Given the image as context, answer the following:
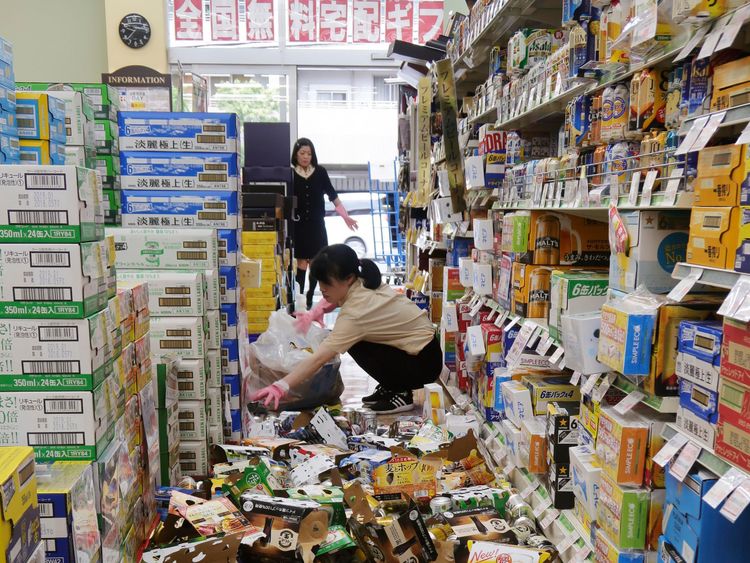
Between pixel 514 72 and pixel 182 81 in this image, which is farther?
pixel 182 81

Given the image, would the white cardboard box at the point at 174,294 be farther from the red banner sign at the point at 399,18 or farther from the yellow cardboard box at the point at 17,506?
the red banner sign at the point at 399,18

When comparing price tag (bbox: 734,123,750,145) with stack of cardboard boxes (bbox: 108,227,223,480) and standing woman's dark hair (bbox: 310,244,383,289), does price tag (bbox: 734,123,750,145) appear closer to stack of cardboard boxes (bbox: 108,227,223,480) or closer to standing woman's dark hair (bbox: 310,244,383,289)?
stack of cardboard boxes (bbox: 108,227,223,480)

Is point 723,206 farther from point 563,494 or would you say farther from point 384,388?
point 384,388

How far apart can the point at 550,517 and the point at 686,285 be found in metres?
1.09

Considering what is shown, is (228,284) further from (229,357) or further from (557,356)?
(557,356)

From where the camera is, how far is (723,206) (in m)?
1.33

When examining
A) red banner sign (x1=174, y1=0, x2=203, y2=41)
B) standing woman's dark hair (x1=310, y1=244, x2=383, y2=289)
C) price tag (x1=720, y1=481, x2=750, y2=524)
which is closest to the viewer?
price tag (x1=720, y1=481, x2=750, y2=524)

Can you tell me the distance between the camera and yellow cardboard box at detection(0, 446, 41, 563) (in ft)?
3.20

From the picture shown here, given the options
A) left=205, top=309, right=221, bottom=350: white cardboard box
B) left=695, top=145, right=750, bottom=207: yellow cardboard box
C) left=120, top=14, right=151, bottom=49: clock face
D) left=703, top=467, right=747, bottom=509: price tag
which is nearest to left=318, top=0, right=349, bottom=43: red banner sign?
Result: left=120, top=14, right=151, bottom=49: clock face

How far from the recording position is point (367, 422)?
359 cm

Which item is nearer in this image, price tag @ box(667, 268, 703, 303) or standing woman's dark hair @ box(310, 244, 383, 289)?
price tag @ box(667, 268, 703, 303)

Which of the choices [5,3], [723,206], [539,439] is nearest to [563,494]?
[539,439]

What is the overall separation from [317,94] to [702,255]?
28.7 feet

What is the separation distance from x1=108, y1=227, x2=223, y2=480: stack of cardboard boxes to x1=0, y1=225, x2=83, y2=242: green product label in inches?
44.1
